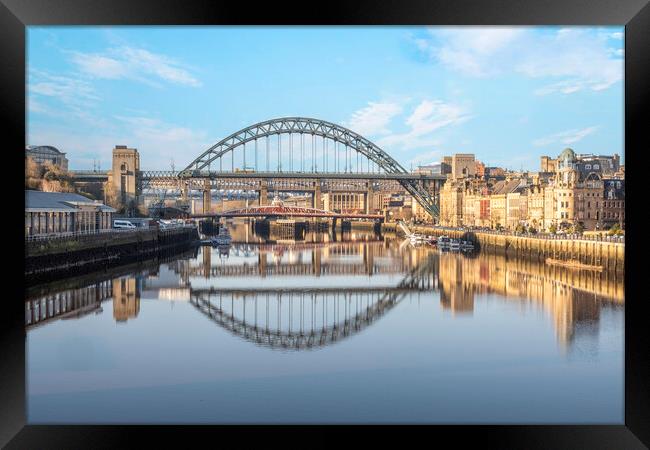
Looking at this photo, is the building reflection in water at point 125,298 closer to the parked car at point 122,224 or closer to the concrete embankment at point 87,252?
the concrete embankment at point 87,252

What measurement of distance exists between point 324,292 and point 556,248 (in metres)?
14.7

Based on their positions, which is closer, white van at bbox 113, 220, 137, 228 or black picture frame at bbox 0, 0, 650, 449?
black picture frame at bbox 0, 0, 650, 449

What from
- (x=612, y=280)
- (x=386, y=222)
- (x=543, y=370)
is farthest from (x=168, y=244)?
(x=386, y=222)

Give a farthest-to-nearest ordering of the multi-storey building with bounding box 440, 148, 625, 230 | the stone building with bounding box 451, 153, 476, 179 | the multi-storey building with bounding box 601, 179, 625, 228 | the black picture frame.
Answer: the stone building with bounding box 451, 153, 476, 179
the multi-storey building with bounding box 440, 148, 625, 230
the multi-storey building with bounding box 601, 179, 625, 228
the black picture frame

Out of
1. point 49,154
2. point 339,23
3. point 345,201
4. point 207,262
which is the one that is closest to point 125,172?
point 49,154

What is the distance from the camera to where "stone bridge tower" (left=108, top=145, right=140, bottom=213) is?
6700 cm

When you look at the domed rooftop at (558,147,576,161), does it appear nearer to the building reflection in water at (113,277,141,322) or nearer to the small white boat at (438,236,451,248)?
the small white boat at (438,236,451,248)

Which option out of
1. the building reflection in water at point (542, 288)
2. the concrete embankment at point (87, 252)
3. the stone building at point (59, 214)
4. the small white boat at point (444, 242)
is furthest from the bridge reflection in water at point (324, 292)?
the small white boat at point (444, 242)

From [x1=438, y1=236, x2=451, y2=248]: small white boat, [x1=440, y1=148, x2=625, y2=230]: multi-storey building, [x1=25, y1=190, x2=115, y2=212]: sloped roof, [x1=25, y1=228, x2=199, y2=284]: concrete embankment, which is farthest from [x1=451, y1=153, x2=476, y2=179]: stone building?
[x1=25, y1=190, x2=115, y2=212]: sloped roof

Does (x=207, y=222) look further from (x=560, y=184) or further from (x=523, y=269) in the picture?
(x=523, y=269)

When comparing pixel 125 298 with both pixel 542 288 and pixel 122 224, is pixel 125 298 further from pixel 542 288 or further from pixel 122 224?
pixel 122 224

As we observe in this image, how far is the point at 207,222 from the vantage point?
79.5 meters

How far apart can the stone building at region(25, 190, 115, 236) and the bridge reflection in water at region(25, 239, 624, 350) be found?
432 cm

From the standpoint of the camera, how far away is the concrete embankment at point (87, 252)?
936 inches
